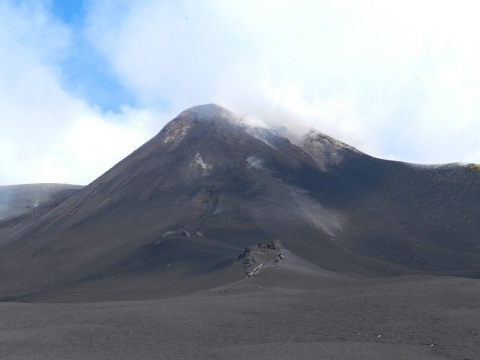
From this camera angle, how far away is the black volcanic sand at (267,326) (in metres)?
28.8

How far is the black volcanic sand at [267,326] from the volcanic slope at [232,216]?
1149cm

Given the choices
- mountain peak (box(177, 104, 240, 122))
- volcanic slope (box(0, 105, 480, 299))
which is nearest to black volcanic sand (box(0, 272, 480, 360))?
volcanic slope (box(0, 105, 480, 299))

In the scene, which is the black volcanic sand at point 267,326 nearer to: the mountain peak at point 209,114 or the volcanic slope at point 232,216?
the volcanic slope at point 232,216

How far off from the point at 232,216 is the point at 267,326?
37.9 metres

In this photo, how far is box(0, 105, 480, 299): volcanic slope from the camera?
59.8m

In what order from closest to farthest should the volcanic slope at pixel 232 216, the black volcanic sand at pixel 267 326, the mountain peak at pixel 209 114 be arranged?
1. the black volcanic sand at pixel 267 326
2. the volcanic slope at pixel 232 216
3. the mountain peak at pixel 209 114

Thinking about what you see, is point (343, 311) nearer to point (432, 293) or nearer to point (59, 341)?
point (432, 293)

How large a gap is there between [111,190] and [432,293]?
177 feet

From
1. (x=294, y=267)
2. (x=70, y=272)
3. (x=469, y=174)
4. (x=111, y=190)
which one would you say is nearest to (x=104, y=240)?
(x=70, y=272)

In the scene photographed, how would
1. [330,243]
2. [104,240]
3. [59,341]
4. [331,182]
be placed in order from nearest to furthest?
[59,341] < [330,243] < [104,240] < [331,182]

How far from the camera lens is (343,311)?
34.7 m

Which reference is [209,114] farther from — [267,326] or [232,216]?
[267,326]

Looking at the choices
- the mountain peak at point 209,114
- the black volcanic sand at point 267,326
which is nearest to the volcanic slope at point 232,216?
the mountain peak at point 209,114

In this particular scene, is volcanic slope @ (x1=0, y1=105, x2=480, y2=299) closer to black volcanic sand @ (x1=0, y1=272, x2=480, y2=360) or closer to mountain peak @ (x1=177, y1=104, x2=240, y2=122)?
mountain peak @ (x1=177, y1=104, x2=240, y2=122)
